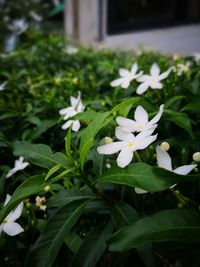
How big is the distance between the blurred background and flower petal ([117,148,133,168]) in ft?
7.86

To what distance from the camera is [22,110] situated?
1.48 metres

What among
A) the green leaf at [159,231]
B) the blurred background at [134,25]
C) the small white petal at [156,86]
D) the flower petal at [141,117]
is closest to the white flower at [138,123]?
the flower petal at [141,117]

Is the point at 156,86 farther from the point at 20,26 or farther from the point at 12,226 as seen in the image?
the point at 20,26

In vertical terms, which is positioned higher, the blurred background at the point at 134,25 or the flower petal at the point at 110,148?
the flower petal at the point at 110,148

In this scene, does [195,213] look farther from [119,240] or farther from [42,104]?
[42,104]

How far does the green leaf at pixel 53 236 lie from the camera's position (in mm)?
676

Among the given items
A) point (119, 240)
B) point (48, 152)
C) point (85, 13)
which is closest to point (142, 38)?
point (85, 13)

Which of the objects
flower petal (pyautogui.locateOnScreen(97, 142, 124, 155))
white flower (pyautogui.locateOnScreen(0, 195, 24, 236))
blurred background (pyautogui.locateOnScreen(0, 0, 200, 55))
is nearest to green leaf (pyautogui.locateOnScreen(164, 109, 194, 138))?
flower petal (pyautogui.locateOnScreen(97, 142, 124, 155))

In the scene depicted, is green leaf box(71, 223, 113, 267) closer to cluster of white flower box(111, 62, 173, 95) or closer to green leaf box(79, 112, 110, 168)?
green leaf box(79, 112, 110, 168)

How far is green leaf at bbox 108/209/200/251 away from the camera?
564 mm

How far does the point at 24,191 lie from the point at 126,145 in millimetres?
247

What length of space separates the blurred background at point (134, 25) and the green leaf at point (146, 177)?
2.42 m

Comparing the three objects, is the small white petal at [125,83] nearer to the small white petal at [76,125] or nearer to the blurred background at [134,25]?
the small white petal at [76,125]

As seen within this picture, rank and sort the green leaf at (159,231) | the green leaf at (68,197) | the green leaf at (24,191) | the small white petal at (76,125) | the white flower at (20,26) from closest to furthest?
1. the green leaf at (159,231)
2. the green leaf at (24,191)
3. the green leaf at (68,197)
4. the small white petal at (76,125)
5. the white flower at (20,26)
